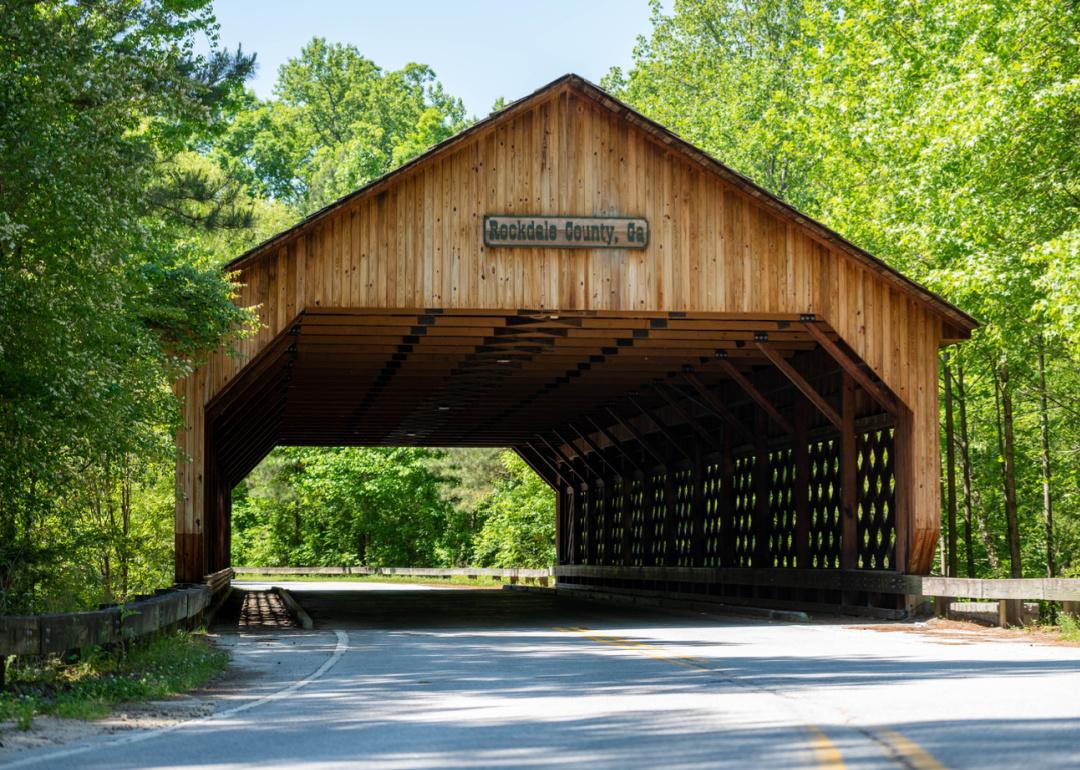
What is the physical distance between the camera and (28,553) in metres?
11.4

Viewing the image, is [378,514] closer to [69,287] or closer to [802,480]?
[802,480]

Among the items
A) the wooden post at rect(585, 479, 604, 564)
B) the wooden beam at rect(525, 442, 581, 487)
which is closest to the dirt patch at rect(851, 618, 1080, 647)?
the wooden post at rect(585, 479, 604, 564)

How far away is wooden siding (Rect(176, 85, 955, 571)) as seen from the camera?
1638cm

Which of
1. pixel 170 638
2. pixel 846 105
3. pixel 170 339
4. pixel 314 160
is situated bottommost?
pixel 170 638

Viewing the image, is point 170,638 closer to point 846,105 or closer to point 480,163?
point 480,163

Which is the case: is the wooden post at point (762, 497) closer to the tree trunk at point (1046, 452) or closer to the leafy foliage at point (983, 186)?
the leafy foliage at point (983, 186)

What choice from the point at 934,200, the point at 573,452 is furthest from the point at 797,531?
the point at 573,452

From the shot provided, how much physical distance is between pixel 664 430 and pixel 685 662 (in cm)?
1558

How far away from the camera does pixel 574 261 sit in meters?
16.9

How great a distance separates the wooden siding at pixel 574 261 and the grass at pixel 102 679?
17.7ft

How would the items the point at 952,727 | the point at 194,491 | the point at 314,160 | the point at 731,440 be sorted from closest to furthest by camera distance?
the point at 952,727 → the point at 194,491 → the point at 731,440 → the point at 314,160

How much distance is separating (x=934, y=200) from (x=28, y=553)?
45.8 feet

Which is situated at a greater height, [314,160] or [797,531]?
[314,160]

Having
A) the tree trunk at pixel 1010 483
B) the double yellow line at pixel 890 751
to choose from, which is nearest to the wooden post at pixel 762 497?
the tree trunk at pixel 1010 483
